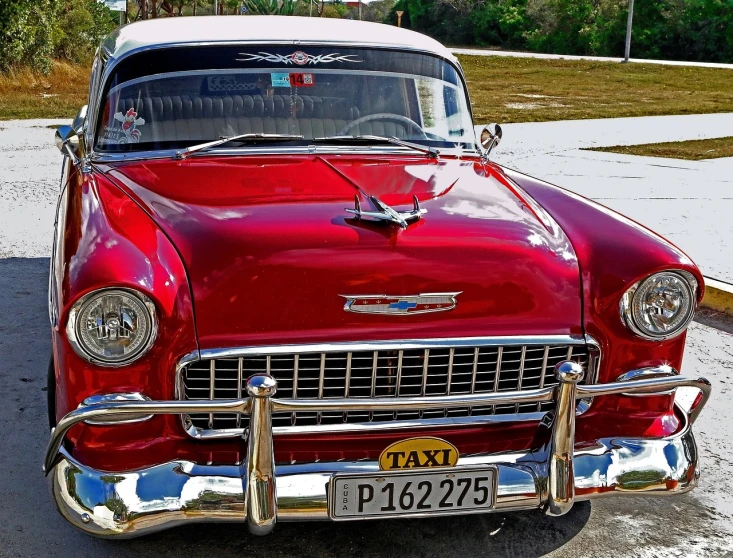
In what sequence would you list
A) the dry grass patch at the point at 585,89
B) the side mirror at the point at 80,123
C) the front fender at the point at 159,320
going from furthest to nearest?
the dry grass patch at the point at 585,89 < the side mirror at the point at 80,123 < the front fender at the point at 159,320

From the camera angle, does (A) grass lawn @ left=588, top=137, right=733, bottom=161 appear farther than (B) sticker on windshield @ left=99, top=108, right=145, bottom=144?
Yes

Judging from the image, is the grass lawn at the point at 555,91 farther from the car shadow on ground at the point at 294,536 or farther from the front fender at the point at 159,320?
the front fender at the point at 159,320

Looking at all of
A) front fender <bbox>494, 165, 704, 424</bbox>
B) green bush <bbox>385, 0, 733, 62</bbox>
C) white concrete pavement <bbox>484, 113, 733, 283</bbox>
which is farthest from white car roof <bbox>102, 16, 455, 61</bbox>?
green bush <bbox>385, 0, 733, 62</bbox>

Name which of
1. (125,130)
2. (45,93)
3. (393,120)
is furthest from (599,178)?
(45,93)

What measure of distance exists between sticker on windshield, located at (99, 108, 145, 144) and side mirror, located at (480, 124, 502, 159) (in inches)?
58.5

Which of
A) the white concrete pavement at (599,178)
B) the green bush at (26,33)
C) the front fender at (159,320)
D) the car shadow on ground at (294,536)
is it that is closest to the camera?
the front fender at (159,320)

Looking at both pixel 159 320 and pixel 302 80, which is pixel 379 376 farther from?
pixel 302 80

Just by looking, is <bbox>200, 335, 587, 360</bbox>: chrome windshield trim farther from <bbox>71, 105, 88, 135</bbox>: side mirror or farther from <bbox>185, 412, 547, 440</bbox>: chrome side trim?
<bbox>71, 105, 88, 135</bbox>: side mirror

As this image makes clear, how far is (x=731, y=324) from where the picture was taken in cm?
569

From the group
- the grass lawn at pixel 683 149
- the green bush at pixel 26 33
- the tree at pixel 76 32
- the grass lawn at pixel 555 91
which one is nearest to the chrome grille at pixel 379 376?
the grass lawn at pixel 683 149

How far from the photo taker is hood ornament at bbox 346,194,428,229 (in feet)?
10.1

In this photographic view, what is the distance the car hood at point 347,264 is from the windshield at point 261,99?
652 mm

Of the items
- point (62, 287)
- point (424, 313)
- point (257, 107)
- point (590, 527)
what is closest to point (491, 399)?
point (424, 313)

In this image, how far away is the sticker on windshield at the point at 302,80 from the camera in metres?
4.08
